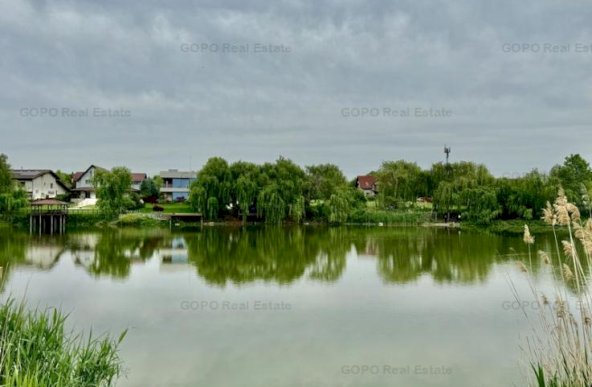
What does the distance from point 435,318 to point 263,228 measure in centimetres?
2359

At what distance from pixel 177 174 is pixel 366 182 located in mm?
23466

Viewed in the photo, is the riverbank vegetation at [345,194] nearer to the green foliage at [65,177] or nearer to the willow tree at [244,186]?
the willow tree at [244,186]

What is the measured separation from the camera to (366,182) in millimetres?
63969

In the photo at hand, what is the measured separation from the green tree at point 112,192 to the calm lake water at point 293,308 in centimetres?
1217

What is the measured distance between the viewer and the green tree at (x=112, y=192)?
1379 inches

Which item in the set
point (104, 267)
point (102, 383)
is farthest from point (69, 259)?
point (102, 383)

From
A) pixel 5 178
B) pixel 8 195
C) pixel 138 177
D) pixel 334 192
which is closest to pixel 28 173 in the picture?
pixel 138 177

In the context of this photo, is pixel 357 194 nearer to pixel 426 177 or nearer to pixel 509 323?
pixel 426 177

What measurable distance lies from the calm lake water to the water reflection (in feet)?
0.35

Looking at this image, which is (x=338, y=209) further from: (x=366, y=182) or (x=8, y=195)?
(x=366, y=182)

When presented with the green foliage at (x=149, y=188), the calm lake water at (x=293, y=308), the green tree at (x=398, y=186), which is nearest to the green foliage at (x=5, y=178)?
the green foliage at (x=149, y=188)

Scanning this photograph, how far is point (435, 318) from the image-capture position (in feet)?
34.2

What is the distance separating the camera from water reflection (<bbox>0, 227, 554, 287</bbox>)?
639 inches

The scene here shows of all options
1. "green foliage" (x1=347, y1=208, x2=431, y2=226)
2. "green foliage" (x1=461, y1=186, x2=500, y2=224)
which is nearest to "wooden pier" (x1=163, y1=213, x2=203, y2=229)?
"green foliage" (x1=347, y1=208, x2=431, y2=226)
